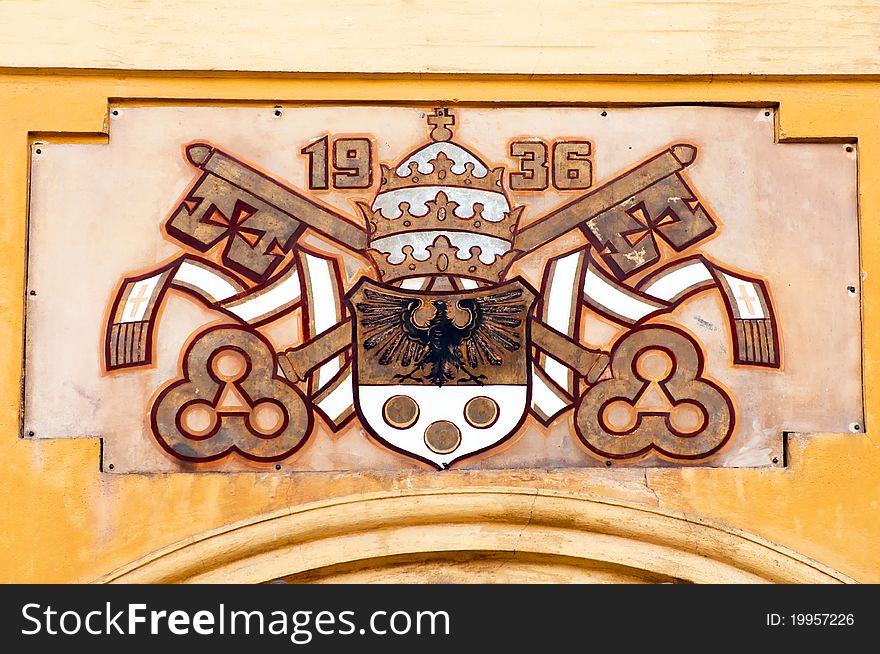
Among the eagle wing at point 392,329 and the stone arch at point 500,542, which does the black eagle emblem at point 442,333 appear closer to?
the eagle wing at point 392,329

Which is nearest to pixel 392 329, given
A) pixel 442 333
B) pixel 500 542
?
pixel 442 333

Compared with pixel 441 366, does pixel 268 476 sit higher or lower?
lower

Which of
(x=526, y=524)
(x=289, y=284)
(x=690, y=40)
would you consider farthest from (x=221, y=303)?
(x=690, y=40)

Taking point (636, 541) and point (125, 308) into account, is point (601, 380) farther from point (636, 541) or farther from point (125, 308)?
point (125, 308)

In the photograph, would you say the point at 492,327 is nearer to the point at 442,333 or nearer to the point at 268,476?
the point at 442,333

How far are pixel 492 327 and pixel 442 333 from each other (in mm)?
141

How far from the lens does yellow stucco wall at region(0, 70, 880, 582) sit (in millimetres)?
5301

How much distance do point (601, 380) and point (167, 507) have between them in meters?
1.24

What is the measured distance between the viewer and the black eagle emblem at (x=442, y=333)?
543cm

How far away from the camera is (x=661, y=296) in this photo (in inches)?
217

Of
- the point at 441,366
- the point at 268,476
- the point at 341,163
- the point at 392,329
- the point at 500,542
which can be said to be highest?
the point at 341,163

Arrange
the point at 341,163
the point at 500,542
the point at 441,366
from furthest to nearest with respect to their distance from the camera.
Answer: the point at 341,163, the point at 441,366, the point at 500,542

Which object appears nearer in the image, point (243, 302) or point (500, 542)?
point (500, 542)

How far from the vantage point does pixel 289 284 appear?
5.48m
